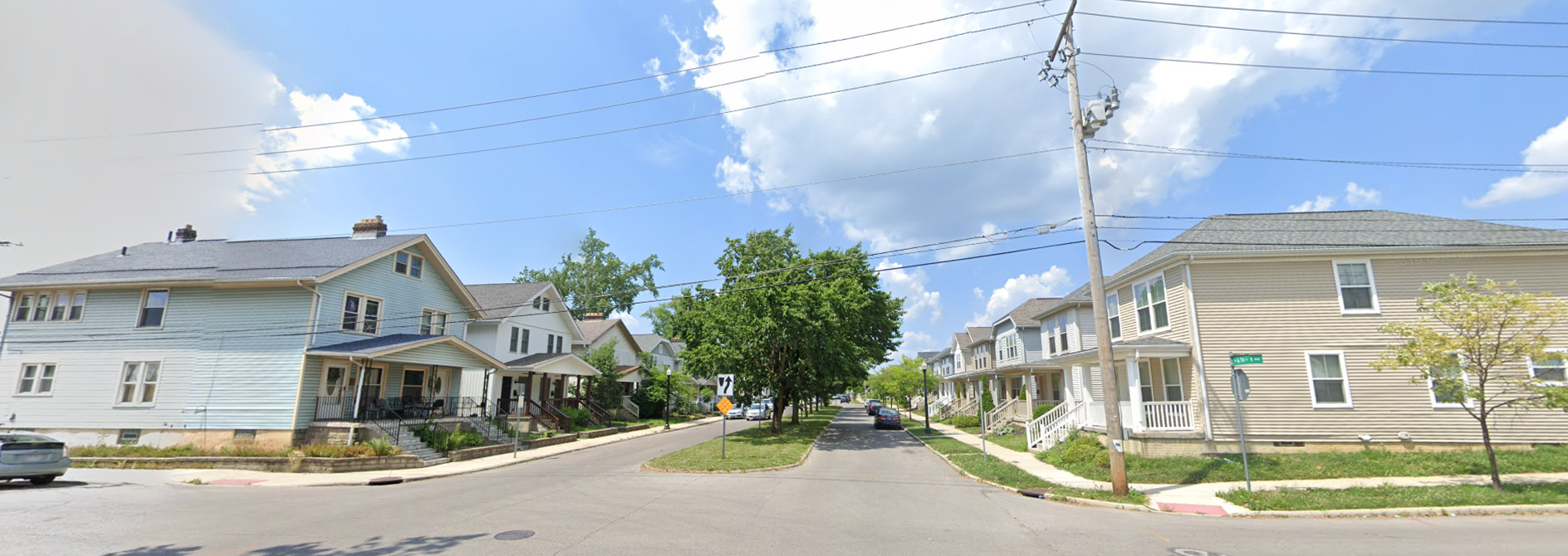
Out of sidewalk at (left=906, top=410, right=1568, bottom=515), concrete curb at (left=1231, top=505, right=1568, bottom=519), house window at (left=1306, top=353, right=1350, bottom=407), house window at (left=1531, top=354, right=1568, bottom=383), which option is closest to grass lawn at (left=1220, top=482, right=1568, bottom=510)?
concrete curb at (left=1231, top=505, right=1568, bottom=519)

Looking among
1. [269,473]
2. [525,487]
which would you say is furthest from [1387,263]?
[269,473]

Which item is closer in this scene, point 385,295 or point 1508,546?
point 1508,546

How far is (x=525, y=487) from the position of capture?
1414 cm

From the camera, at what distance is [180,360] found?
2094 centimetres

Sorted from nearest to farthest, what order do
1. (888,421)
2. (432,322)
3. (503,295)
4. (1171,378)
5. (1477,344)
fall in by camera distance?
(1477,344), (1171,378), (432,322), (503,295), (888,421)

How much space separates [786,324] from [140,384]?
877 inches

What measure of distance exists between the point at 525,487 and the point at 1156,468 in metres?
14.8

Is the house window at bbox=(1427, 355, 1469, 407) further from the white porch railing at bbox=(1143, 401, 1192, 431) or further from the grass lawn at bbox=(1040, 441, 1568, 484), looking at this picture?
the white porch railing at bbox=(1143, 401, 1192, 431)

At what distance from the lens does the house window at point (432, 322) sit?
26281 millimetres

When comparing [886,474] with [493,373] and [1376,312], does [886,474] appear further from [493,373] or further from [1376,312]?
[493,373]

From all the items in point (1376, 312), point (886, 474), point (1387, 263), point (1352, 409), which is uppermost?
point (1387, 263)

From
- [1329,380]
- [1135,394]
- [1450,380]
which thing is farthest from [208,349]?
[1329,380]

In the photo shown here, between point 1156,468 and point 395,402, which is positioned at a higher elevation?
point 395,402

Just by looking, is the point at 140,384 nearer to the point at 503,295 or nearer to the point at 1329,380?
the point at 503,295
